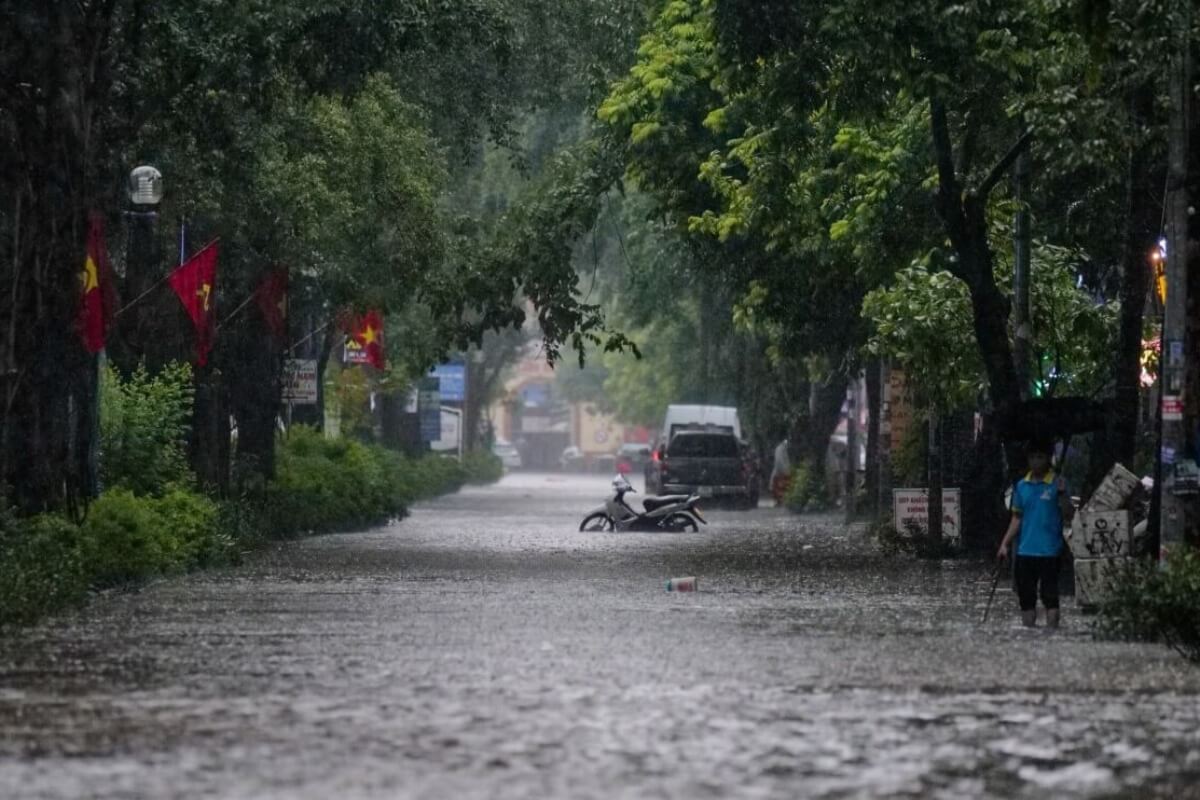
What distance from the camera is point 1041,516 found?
68.1ft

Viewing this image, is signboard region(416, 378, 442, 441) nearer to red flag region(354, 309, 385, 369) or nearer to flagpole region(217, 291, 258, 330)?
red flag region(354, 309, 385, 369)

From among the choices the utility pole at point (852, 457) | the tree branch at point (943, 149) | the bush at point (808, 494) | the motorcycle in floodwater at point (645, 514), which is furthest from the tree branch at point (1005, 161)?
the bush at point (808, 494)

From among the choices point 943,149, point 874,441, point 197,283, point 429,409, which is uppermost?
→ point 943,149

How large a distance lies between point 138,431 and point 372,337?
17.4 meters

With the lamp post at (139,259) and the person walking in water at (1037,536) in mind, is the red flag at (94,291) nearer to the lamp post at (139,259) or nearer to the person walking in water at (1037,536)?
the lamp post at (139,259)

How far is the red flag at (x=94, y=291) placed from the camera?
25703 mm

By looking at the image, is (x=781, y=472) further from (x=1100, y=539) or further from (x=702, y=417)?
(x=1100, y=539)

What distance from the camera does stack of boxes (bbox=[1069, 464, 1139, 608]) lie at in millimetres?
21562

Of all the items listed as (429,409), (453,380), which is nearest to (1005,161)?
(429,409)

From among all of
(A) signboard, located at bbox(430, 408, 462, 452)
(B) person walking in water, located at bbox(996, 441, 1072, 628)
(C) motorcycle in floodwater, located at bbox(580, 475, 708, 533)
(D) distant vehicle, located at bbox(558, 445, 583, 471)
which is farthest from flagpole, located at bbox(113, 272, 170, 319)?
(D) distant vehicle, located at bbox(558, 445, 583, 471)

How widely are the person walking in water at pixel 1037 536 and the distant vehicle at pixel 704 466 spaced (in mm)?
40480

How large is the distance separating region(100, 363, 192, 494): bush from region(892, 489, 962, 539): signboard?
9.95m

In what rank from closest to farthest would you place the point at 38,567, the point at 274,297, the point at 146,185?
the point at 38,567, the point at 146,185, the point at 274,297

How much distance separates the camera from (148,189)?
27359 millimetres
